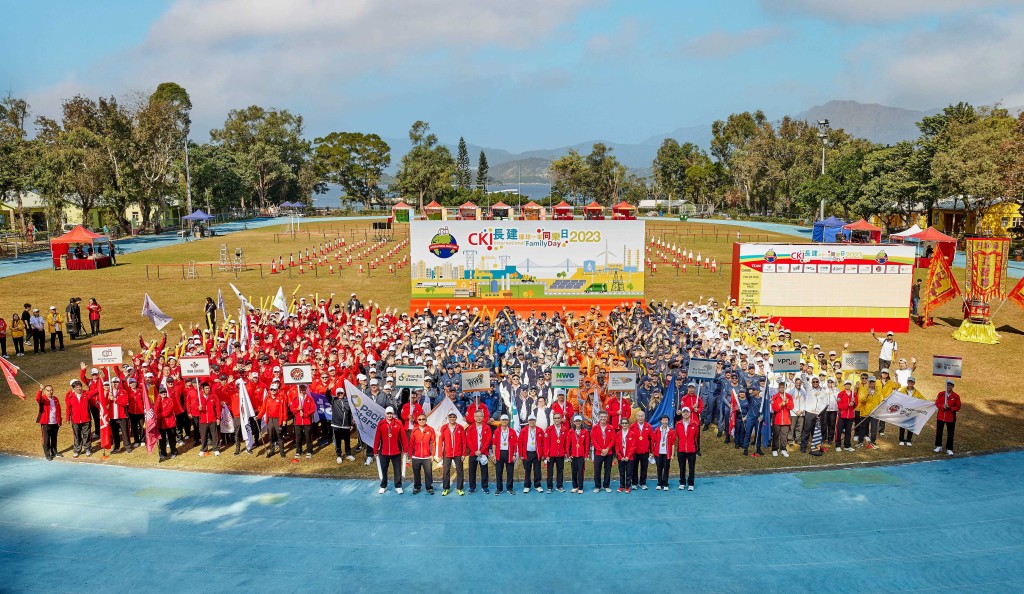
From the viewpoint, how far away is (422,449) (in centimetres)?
1112

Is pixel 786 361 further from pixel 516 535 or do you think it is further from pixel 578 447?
pixel 516 535

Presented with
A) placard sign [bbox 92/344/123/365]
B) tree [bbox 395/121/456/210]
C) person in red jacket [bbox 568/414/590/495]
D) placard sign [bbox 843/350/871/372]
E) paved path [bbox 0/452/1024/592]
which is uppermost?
tree [bbox 395/121/456/210]

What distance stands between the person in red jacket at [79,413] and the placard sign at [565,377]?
914cm

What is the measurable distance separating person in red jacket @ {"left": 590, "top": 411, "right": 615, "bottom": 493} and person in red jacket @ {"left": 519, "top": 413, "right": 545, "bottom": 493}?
90 centimetres

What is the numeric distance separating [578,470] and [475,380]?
2555 millimetres

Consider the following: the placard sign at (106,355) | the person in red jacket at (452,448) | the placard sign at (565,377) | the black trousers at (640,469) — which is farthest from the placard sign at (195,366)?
the black trousers at (640,469)

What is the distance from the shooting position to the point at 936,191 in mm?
49625

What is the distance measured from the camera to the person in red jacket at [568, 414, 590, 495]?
11.1 metres

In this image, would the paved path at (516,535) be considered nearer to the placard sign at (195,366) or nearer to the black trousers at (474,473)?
the black trousers at (474,473)

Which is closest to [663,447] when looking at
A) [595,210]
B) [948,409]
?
[948,409]

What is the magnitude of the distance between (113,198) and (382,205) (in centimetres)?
5496

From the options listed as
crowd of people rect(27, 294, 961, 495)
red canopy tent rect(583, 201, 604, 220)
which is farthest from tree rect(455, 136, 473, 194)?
crowd of people rect(27, 294, 961, 495)

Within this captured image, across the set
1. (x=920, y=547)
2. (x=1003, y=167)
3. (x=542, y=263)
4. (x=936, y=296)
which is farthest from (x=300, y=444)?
(x=1003, y=167)

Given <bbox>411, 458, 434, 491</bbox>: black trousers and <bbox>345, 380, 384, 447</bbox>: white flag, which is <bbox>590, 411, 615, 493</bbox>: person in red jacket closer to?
<bbox>411, 458, 434, 491</bbox>: black trousers
